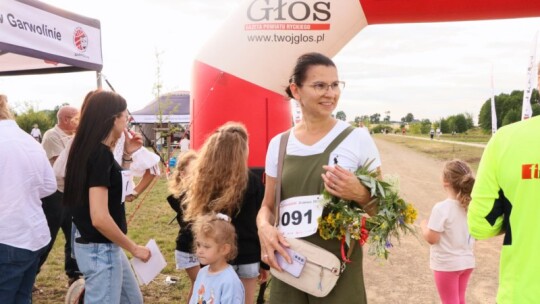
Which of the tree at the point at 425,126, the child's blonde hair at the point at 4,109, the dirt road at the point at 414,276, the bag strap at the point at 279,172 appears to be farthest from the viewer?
the tree at the point at 425,126

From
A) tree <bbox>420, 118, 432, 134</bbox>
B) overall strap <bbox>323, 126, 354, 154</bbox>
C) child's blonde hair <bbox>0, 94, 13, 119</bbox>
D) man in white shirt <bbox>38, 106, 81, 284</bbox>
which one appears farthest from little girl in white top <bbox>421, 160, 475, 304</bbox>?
tree <bbox>420, 118, 432, 134</bbox>

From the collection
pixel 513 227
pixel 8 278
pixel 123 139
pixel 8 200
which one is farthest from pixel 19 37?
pixel 513 227

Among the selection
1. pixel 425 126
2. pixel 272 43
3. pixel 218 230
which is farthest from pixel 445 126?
pixel 218 230

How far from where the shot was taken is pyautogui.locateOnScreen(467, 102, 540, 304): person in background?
159cm

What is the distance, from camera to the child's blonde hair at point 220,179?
2889mm

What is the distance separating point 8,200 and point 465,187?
289 cm

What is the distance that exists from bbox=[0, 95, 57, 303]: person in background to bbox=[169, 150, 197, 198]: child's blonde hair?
813 mm

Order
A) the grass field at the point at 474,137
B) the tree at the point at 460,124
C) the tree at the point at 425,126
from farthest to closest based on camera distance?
1. the tree at the point at 425,126
2. the tree at the point at 460,124
3. the grass field at the point at 474,137

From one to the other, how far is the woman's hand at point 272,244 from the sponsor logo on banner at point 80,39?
3.58 meters

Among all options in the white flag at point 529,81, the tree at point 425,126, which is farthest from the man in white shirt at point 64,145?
the tree at point 425,126

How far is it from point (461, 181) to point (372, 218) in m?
1.59

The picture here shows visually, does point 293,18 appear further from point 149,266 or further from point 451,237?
point 149,266

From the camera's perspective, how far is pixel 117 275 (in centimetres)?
261

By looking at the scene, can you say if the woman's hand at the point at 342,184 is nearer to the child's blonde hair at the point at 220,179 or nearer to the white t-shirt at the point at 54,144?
the child's blonde hair at the point at 220,179
